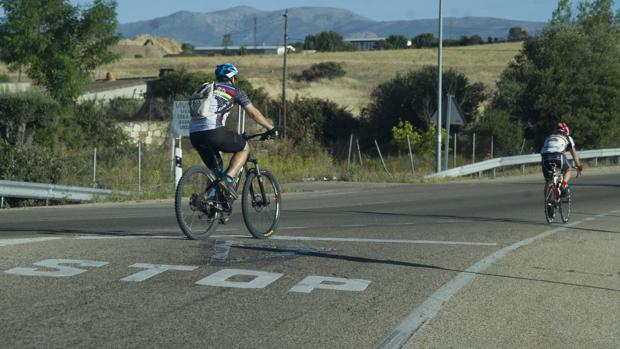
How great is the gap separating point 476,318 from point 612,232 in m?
6.96

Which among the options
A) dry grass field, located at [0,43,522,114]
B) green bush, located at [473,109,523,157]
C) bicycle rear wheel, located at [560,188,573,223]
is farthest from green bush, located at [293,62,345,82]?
bicycle rear wheel, located at [560,188,573,223]

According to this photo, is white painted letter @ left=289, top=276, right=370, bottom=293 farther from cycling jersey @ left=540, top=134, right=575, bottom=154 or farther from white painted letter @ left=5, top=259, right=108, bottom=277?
cycling jersey @ left=540, top=134, right=575, bottom=154

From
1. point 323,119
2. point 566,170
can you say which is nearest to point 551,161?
point 566,170

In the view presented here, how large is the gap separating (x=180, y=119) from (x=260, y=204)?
42.0 ft

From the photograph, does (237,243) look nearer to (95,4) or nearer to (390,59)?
(95,4)

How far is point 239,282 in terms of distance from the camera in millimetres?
7863

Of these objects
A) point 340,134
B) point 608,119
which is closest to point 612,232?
point 608,119

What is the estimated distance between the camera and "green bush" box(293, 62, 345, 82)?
8719 centimetres

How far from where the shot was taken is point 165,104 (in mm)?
45969

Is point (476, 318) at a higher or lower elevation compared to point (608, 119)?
lower

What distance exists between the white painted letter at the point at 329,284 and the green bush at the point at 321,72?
78796 millimetres

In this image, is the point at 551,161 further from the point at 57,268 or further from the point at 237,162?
the point at 57,268

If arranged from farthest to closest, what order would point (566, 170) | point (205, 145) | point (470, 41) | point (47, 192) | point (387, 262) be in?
point (470, 41)
point (47, 192)
point (566, 170)
point (205, 145)
point (387, 262)

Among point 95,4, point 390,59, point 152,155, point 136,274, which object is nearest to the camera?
point 136,274
